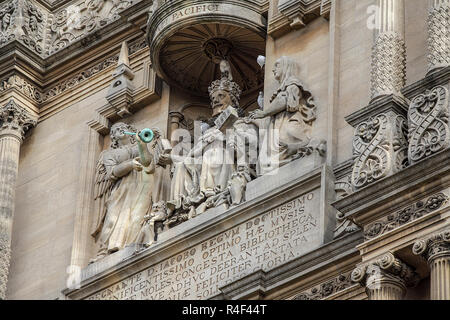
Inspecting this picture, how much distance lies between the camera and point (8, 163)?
27703mm

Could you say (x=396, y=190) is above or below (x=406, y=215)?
above

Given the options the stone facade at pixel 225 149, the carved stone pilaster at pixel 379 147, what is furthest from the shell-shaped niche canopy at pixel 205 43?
the carved stone pilaster at pixel 379 147

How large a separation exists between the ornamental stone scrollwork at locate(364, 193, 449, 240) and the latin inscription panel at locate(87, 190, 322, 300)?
4.04ft

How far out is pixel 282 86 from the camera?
24938 millimetres

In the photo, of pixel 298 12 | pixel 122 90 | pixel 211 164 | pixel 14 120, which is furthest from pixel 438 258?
pixel 14 120

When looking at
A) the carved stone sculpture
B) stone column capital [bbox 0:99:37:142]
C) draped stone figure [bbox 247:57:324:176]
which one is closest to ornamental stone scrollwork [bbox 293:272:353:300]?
draped stone figure [bbox 247:57:324:176]

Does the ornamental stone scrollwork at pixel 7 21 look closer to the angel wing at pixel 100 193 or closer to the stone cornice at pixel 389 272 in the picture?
the angel wing at pixel 100 193

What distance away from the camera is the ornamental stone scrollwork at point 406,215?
21516 mm

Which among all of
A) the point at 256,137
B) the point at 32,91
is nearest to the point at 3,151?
the point at 32,91

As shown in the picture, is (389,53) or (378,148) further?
(389,53)

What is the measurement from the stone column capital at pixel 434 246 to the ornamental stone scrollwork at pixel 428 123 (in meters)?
0.96

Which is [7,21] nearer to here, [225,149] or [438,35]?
[225,149]

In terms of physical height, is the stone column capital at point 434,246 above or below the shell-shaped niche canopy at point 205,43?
below

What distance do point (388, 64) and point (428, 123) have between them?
53.7 inches
